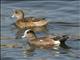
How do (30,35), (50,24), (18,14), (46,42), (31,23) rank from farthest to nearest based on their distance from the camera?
(18,14) → (31,23) → (50,24) → (30,35) → (46,42)

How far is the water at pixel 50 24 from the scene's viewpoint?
12336 millimetres

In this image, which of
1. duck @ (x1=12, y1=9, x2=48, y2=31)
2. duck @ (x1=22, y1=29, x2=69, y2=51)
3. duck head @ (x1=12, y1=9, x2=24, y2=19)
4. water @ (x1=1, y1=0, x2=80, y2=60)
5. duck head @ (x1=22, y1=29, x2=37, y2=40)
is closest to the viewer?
water @ (x1=1, y1=0, x2=80, y2=60)

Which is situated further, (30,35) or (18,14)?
(18,14)

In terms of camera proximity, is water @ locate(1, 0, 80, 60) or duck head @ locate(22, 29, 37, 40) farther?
duck head @ locate(22, 29, 37, 40)

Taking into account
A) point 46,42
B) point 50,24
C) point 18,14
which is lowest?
point 46,42

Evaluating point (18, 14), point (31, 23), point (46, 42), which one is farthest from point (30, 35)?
point (18, 14)

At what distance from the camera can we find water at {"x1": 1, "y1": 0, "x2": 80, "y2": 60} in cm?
1234

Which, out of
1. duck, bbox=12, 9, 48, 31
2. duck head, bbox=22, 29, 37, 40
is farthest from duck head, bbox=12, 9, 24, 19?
duck head, bbox=22, 29, 37, 40

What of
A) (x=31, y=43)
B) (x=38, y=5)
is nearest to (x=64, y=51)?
(x=31, y=43)

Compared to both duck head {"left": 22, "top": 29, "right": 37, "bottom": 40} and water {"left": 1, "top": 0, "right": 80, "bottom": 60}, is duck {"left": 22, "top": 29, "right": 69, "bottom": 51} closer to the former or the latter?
duck head {"left": 22, "top": 29, "right": 37, "bottom": 40}

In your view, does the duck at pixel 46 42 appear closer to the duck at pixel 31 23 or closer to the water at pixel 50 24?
the water at pixel 50 24

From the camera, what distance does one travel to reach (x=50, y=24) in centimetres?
1681

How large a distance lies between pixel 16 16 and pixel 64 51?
6007mm

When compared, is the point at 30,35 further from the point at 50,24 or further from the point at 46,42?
the point at 50,24
